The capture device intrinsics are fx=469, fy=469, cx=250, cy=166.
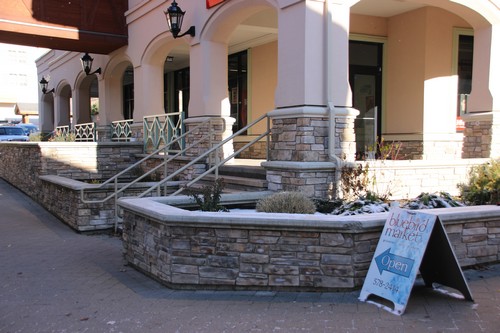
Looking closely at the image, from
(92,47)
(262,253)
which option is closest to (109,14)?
(92,47)

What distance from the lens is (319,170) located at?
22.8 feet

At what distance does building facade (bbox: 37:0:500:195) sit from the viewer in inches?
279

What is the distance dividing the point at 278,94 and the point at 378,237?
3318mm

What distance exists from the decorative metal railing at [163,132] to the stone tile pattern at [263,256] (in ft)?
18.5

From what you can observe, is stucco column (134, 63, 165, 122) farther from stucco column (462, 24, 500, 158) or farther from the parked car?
the parked car

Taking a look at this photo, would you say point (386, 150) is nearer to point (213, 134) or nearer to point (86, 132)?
point (213, 134)

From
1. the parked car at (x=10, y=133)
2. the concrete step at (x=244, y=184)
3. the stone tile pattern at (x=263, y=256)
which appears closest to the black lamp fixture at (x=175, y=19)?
the concrete step at (x=244, y=184)

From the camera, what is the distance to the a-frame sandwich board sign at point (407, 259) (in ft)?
14.4

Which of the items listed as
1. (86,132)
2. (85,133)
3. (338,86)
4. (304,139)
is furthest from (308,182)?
(86,132)

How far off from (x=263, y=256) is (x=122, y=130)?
420 inches

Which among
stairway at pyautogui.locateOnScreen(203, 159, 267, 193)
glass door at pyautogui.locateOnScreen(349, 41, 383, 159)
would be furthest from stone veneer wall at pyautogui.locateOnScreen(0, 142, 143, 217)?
glass door at pyautogui.locateOnScreen(349, 41, 383, 159)

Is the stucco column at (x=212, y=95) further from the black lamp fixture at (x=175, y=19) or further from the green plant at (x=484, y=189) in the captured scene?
the green plant at (x=484, y=189)

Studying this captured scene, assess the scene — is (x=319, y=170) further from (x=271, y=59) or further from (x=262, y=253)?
(x=271, y=59)

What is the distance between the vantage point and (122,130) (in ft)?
47.8
